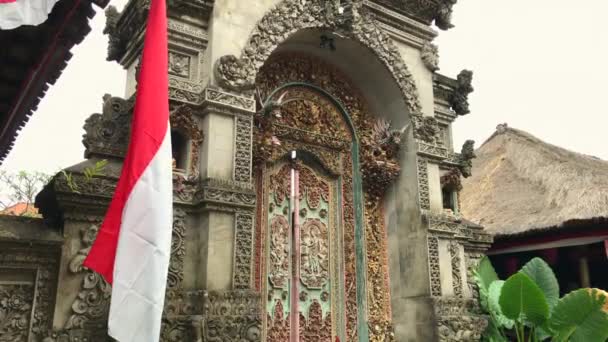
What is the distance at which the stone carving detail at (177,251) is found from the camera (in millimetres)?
5547

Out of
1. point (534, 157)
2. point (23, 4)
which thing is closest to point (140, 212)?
point (23, 4)

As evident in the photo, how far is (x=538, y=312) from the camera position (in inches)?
304

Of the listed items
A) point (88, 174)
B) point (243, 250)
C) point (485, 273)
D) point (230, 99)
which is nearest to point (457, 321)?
point (485, 273)

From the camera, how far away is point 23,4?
3.27m

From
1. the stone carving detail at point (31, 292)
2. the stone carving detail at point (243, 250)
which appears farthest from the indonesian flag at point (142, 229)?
the stone carving detail at point (243, 250)

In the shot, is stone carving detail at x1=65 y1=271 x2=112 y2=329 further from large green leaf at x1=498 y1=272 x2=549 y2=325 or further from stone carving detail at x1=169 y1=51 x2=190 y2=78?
large green leaf at x1=498 y1=272 x2=549 y2=325

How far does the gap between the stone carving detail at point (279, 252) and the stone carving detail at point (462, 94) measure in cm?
408

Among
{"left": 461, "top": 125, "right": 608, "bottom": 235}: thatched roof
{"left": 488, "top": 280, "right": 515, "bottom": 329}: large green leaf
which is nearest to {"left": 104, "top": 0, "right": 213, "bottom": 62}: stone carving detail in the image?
{"left": 488, "top": 280, "right": 515, "bottom": 329}: large green leaf

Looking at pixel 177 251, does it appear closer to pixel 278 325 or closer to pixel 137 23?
pixel 278 325

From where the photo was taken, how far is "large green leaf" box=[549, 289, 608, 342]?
7523 millimetres

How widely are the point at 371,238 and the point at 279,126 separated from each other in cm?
235

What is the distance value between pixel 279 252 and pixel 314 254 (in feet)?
2.08

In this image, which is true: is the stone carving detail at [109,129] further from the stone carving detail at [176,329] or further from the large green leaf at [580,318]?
the large green leaf at [580,318]

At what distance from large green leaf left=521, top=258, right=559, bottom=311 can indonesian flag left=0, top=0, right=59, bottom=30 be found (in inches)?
325
